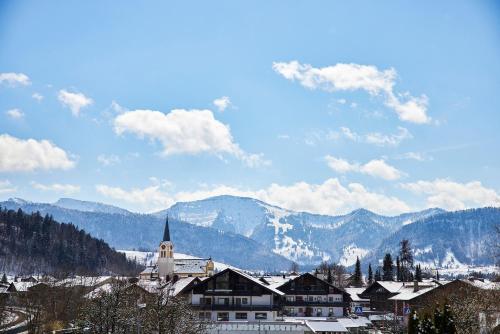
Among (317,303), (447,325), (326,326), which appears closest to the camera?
(447,325)

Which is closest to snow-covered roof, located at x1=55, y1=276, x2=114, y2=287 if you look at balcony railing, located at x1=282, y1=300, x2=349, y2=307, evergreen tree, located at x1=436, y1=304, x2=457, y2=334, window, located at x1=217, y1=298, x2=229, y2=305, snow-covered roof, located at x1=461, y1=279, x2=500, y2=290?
window, located at x1=217, y1=298, x2=229, y2=305

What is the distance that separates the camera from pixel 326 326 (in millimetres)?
73375

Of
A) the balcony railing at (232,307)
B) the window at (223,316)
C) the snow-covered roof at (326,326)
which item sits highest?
the balcony railing at (232,307)

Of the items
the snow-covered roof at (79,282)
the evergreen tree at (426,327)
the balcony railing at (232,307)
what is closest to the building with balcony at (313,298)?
the balcony railing at (232,307)

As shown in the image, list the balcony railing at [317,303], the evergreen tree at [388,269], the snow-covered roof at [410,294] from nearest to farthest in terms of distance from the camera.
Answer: the snow-covered roof at [410,294]
the balcony railing at [317,303]
the evergreen tree at [388,269]

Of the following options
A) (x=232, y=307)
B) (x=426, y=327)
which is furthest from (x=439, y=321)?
(x=232, y=307)

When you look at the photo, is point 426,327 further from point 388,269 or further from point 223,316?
point 388,269

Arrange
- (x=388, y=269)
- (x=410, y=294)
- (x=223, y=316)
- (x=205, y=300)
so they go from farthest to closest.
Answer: (x=388, y=269) → (x=410, y=294) → (x=205, y=300) → (x=223, y=316)

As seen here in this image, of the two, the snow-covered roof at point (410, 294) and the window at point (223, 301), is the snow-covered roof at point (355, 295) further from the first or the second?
the window at point (223, 301)

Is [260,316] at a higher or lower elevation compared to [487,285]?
lower

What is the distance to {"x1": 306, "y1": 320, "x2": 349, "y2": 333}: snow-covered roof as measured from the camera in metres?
70.9

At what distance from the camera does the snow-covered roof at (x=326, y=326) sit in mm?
70875

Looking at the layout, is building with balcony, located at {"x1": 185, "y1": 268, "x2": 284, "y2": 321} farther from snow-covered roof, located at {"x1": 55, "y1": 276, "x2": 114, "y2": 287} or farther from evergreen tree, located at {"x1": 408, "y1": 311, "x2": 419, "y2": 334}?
evergreen tree, located at {"x1": 408, "y1": 311, "x2": 419, "y2": 334}

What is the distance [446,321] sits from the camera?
4159cm
